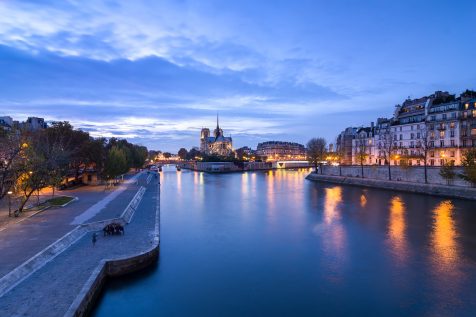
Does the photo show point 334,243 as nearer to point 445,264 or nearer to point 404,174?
point 445,264

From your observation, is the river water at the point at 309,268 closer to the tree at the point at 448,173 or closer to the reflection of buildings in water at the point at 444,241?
Answer: the reflection of buildings in water at the point at 444,241

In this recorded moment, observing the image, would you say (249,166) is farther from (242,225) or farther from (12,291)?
(12,291)

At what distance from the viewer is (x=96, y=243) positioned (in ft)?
65.4

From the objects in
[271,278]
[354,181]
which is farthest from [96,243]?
[354,181]

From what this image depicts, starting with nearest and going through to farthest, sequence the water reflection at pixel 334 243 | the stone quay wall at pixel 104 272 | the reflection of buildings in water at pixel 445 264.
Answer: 1. the stone quay wall at pixel 104 272
2. the reflection of buildings in water at pixel 445 264
3. the water reflection at pixel 334 243

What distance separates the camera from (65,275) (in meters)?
14.9

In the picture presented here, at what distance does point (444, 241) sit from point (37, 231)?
26380 mm

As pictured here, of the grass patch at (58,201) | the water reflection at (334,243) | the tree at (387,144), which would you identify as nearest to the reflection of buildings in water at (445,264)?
the water reflection at (334,243)

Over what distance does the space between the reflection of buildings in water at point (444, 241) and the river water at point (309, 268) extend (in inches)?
2.4

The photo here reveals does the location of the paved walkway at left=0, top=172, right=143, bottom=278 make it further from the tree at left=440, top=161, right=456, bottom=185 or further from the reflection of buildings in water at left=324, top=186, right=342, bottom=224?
the tree at left=440, top=161, right=456, bottom=185

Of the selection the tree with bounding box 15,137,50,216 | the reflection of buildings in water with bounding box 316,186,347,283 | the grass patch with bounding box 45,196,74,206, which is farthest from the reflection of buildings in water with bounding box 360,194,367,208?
the tree with bounding box 15,137,50,216

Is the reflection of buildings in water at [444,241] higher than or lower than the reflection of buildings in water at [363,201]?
lower

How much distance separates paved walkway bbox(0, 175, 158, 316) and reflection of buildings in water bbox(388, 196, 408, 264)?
15240 mm

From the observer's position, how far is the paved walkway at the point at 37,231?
53.2 ft
